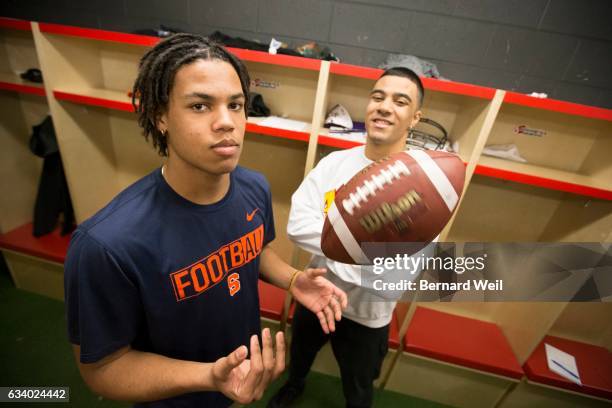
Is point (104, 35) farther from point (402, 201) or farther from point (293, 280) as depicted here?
point (402, 201)

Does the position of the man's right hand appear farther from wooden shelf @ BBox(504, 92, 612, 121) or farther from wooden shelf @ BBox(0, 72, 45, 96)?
wooden shelf @ BBox(0, 72, 45, 96)

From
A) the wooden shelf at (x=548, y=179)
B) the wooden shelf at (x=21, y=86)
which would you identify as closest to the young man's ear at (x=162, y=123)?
the wooden shelf at (x=548, y=179)

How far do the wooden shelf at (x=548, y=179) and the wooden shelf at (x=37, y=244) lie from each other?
265 cm

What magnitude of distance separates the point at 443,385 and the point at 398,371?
288mm

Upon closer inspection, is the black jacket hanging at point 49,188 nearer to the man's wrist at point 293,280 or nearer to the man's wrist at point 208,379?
the man's wrist at point 293,280

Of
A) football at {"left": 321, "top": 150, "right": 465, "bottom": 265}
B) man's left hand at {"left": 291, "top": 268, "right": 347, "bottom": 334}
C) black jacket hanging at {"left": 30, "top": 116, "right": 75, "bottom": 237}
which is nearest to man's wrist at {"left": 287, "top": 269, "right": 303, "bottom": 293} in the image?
man's left hand at {"left": 291, "top": 268, "right": 347, "bottom": 334}

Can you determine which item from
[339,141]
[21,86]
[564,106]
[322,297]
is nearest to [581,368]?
[564,106]

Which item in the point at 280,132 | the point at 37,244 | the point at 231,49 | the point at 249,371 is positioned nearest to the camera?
the point at 249,371

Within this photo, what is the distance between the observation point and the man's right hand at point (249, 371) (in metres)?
0.53

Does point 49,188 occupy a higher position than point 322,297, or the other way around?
point 322,297

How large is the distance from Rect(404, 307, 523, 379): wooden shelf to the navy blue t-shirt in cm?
124

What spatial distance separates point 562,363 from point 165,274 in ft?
7.33

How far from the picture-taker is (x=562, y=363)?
1.62 meters

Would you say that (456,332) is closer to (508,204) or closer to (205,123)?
(508,204)
